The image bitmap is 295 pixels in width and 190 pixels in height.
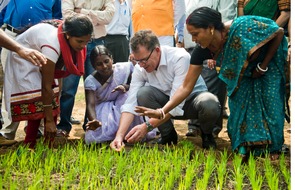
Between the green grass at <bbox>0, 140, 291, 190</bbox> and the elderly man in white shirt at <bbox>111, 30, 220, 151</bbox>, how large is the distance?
568mm

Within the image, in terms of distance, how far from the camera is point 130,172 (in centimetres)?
308

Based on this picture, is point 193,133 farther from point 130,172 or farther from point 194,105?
point 130,172

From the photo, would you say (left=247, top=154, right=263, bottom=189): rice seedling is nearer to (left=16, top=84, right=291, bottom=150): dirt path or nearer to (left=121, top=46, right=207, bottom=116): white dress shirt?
(left=121, top=46, right=207, bottom=116): white dress shirt

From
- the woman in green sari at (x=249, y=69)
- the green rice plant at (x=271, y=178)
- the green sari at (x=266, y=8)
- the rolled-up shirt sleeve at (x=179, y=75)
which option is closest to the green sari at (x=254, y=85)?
the woman in green sari at (x=249, y=69)

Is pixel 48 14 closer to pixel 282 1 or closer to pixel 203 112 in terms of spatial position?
pixel 203 112

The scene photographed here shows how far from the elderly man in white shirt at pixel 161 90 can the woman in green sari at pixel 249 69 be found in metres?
0.31

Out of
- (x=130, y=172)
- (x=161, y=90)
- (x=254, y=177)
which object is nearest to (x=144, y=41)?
(x=161, y=90)

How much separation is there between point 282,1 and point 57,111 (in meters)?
2.32

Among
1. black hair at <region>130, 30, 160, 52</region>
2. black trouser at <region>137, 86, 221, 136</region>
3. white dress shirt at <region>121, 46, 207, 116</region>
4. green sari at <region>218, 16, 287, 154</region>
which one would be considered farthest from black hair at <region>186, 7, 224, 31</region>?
black trouser at <region>137, 86, 221, 136</region>

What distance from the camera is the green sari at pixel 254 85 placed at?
366cm

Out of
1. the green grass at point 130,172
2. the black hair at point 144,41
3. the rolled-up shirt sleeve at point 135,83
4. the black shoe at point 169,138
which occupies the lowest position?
the black shoe at point 169,138

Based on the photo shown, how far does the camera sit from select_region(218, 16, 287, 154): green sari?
3.66m

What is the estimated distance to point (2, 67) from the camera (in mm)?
4047

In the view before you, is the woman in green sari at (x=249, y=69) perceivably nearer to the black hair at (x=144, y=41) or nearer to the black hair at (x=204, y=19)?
the black hair at (x=204, y=19)
